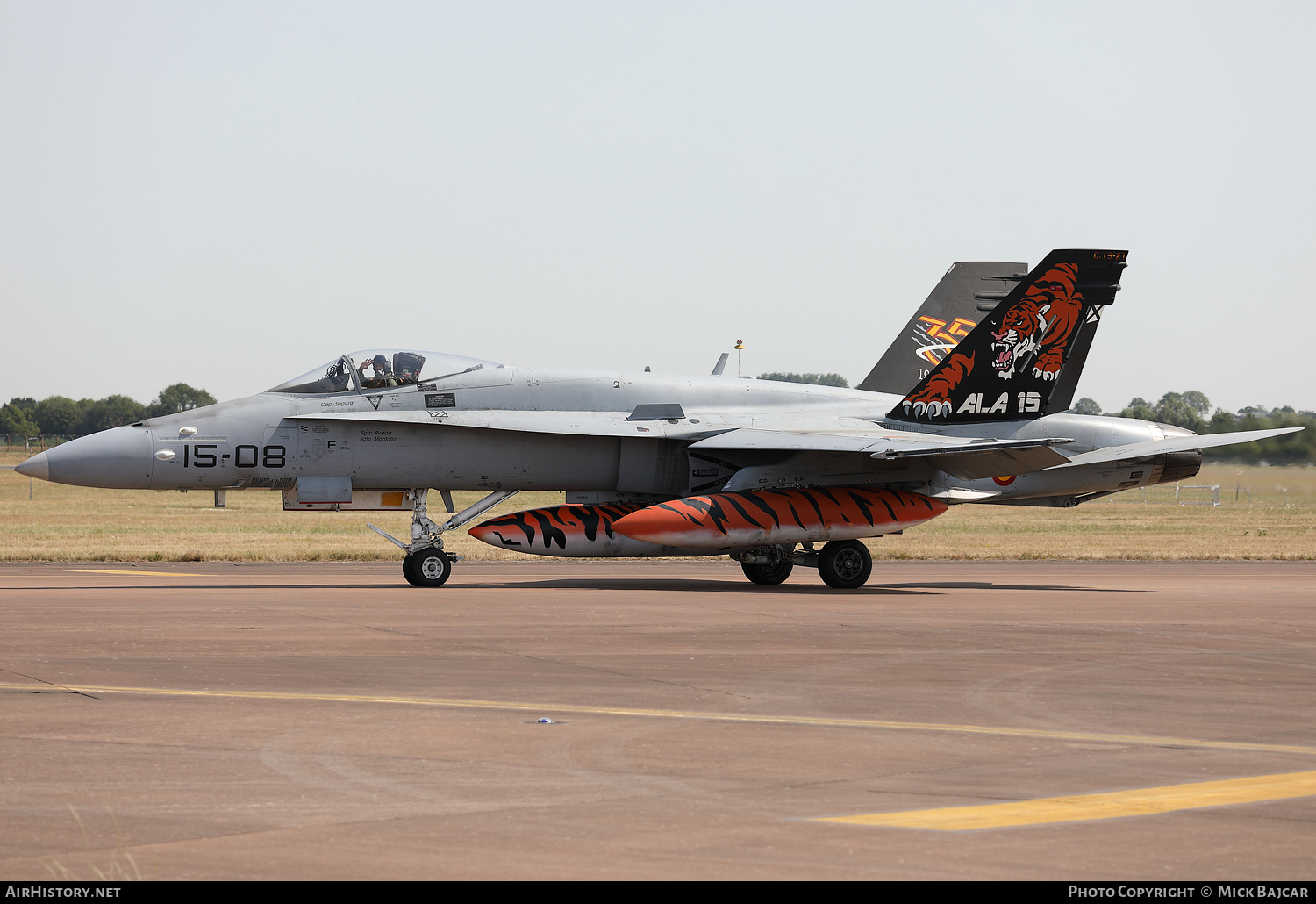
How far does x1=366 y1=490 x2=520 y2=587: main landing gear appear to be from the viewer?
1884cm

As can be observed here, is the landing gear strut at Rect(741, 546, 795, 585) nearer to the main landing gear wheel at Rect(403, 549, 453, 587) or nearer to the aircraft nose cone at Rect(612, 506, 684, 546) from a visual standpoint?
the aircraft nose cone at Rect(612, 506, 684, 546)

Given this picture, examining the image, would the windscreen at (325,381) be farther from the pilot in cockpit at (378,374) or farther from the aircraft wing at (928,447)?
the aircraft wing at (928,447)

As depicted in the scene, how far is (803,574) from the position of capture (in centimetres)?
2409

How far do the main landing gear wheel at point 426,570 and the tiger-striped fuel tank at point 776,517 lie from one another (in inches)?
96.6

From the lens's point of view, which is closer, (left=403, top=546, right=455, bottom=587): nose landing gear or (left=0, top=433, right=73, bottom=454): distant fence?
(left=403, top=546, right=455, bottom=587): nose landing gear

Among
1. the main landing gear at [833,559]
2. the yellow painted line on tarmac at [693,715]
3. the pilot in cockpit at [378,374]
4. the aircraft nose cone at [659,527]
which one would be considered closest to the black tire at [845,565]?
the main landing gear at [833,559]

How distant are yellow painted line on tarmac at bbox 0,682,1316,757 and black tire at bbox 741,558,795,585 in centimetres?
1246

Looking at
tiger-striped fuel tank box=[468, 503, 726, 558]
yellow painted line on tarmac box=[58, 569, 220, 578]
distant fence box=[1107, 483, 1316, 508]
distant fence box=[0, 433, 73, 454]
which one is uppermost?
distant fence box=[0, 433, 73, 454]

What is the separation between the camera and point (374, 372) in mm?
19609

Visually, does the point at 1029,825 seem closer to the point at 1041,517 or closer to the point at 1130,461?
the point at 1130,461

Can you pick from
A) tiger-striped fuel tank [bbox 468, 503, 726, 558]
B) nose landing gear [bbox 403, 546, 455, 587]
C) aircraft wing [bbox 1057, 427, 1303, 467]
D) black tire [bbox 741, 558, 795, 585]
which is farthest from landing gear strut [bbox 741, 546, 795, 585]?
nose landing gear [bbox 403, 546, 455, 587]

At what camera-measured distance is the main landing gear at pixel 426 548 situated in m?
18.8

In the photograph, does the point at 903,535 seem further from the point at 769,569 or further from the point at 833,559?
the point at 833,559

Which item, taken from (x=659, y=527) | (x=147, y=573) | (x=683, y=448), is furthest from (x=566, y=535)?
(x=147, y=573)
